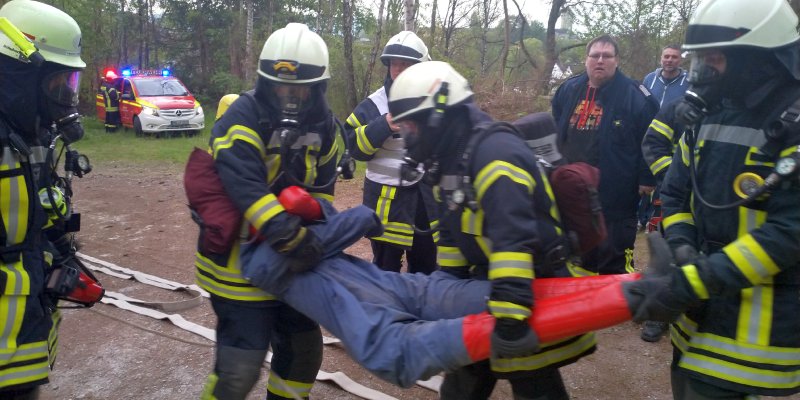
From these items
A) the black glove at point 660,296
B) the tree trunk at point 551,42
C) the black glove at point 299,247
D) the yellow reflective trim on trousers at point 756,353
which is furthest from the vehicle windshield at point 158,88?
the yellow reflective trim on trousers at point 756,353

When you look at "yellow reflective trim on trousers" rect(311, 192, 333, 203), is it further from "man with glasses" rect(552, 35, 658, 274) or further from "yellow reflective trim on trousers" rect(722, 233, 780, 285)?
"man with glasses" rect(552, 35, 658, 274)

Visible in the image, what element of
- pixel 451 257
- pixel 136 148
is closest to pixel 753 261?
pixel 451 257

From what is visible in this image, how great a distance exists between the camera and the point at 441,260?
296 centimetres

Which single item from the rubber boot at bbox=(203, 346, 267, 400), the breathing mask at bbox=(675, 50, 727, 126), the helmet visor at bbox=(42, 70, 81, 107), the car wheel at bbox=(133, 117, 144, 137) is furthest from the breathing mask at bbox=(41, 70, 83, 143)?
the car wheel at bbox=(133, 117, 144, 137)

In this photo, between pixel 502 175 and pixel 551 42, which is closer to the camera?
pixel 502 175

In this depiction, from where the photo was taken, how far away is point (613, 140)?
468 cm

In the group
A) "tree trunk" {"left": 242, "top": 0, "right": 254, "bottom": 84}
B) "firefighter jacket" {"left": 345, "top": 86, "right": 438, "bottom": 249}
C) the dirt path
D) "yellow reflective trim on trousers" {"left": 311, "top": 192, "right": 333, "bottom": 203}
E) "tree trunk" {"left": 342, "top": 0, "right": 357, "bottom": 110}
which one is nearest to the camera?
"yellow reflective trim on trousers" {"left": 311, "top": 192, "right": 333, "bottom": 203}

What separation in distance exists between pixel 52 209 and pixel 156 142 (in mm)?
14687

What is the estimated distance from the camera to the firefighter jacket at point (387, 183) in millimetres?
4336

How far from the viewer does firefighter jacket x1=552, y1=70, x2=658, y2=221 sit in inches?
183

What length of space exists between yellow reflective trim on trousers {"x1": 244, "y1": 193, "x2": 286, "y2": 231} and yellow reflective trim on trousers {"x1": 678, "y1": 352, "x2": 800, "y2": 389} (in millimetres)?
1861

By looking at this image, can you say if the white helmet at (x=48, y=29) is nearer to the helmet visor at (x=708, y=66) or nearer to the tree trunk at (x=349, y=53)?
the helmet visor at (x=708, y=66)

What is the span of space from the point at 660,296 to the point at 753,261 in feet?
1.18

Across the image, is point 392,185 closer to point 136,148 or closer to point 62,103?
point 62,103
